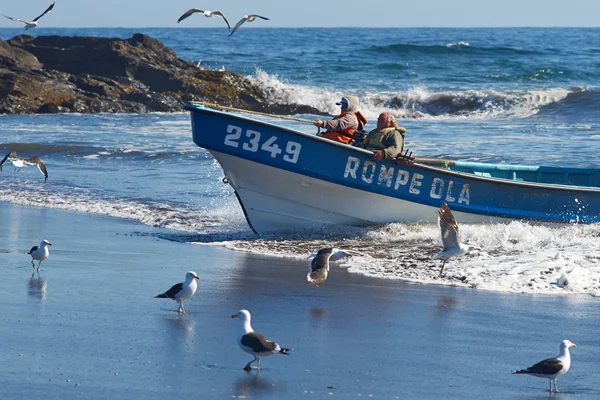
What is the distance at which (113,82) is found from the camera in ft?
111

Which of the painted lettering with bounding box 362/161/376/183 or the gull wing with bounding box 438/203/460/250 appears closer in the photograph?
the gull wing with bounding box 438/203/460/250

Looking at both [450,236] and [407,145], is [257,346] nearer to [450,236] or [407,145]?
[450,236]

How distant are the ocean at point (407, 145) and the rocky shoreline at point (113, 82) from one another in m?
1.32

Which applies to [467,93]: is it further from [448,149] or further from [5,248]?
[5,248]

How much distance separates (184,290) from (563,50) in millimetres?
53119

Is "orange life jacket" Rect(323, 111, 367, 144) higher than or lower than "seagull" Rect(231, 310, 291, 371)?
higher

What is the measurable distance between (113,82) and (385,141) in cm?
2267

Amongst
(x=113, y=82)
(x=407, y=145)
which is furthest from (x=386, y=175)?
(x=113, y=82)

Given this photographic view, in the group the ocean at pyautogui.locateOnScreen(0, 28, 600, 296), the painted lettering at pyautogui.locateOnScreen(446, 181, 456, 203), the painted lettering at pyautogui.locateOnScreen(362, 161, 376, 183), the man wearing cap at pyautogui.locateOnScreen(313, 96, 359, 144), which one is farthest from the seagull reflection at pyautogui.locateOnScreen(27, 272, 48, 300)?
the painted lettering at pyautogui.locateOnScreen(446, 181, 456, 203)

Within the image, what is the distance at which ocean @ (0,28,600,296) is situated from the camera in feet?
37.8

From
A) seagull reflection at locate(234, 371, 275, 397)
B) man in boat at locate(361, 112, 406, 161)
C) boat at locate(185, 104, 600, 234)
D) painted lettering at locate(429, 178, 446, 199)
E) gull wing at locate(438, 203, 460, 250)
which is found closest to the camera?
seagull reflection at locate(234, 371, 275, 397)

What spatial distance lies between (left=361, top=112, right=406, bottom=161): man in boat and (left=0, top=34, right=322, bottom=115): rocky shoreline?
65.6 feet

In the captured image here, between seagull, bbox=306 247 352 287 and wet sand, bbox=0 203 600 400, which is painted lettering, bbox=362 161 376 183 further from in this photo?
seagull, bbox=306 247 352 287

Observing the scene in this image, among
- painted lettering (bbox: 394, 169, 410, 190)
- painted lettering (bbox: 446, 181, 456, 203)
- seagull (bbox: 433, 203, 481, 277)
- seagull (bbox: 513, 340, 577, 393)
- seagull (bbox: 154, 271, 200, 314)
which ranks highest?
painted lettering (bbox: 394, 169, 410, 190)
